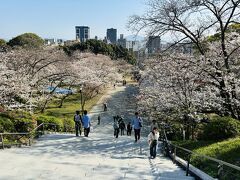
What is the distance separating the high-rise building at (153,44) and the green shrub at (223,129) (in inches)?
187

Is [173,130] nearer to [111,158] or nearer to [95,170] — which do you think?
[111,158]

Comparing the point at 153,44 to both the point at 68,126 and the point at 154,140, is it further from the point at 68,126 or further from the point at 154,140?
the point at 68,126

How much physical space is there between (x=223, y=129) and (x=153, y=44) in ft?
17.4

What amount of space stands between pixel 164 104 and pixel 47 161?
1003cm

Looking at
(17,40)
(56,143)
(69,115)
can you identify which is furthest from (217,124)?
(17,40)

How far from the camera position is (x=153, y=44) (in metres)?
Result: 17.3

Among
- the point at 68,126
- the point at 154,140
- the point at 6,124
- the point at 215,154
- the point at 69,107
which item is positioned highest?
the point at 69,107

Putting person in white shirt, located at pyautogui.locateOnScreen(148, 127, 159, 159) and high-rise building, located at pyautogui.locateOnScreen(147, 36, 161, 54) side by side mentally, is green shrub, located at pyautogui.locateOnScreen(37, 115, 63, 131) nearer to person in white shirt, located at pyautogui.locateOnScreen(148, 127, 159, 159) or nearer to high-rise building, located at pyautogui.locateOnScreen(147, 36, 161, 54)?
high-rise building, located at pyautogui.locateOnScreen(147, 36, 161, 54)

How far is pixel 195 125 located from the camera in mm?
19406

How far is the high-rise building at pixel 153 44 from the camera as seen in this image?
1692 cm

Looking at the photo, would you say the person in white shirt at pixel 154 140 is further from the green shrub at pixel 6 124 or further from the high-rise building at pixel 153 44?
the green shrub at pixel 6 124

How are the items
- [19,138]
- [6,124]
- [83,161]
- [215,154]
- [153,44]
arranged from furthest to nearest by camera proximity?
[153,44], [6,124], [19,138], [215,154], [83,161]

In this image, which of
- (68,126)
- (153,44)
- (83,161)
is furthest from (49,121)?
(83,161)

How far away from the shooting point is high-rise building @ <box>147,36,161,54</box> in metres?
16.9
